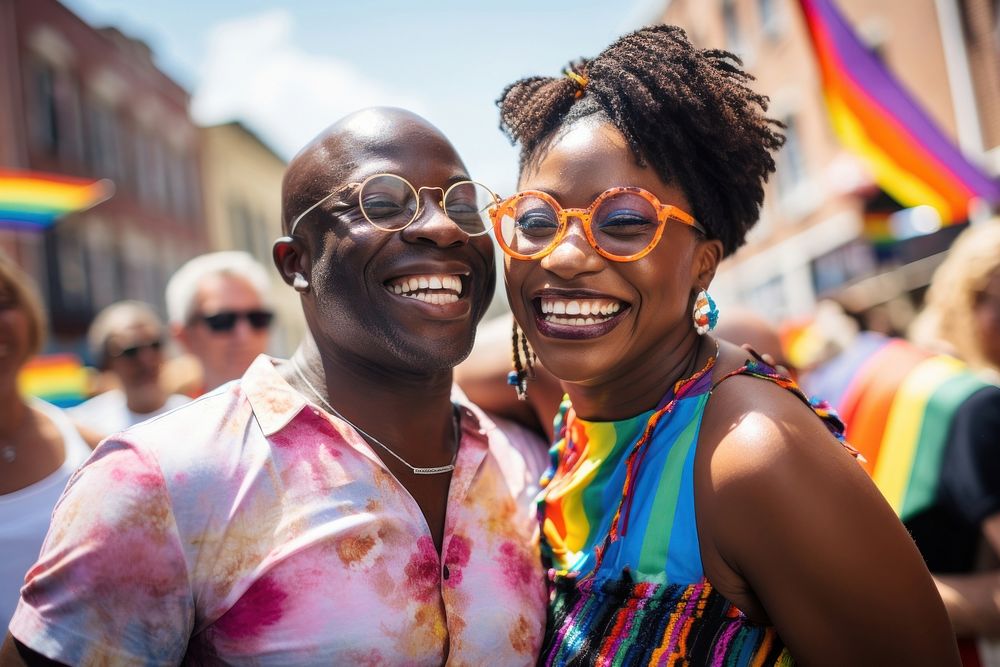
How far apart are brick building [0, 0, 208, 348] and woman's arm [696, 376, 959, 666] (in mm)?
14563

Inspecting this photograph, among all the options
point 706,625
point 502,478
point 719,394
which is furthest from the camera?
point 502,478

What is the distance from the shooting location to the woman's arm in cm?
160

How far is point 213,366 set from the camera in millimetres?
4836

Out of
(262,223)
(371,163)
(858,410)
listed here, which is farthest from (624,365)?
(262,223)

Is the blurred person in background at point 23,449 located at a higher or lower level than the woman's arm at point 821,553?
lower

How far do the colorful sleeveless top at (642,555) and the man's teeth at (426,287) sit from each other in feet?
1.81

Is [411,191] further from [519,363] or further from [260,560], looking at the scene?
[260,560]

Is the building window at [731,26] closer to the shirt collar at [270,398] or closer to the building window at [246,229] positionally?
the building window at [246,229]

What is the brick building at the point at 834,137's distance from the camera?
10.6m

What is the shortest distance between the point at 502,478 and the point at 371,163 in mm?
953

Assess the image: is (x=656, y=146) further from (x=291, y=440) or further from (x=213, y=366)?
(x=213, y=366)

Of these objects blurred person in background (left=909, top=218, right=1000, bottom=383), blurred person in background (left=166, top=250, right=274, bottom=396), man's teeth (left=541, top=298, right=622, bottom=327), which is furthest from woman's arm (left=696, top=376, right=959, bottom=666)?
blurred person in background (left=166, top=250, right=274, bottom=396)

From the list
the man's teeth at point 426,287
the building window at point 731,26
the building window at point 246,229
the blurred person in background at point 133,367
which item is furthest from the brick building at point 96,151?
the building window at point 731,26

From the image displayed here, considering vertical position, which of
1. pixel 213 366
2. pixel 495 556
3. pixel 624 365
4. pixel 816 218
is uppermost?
pixel 624 365
